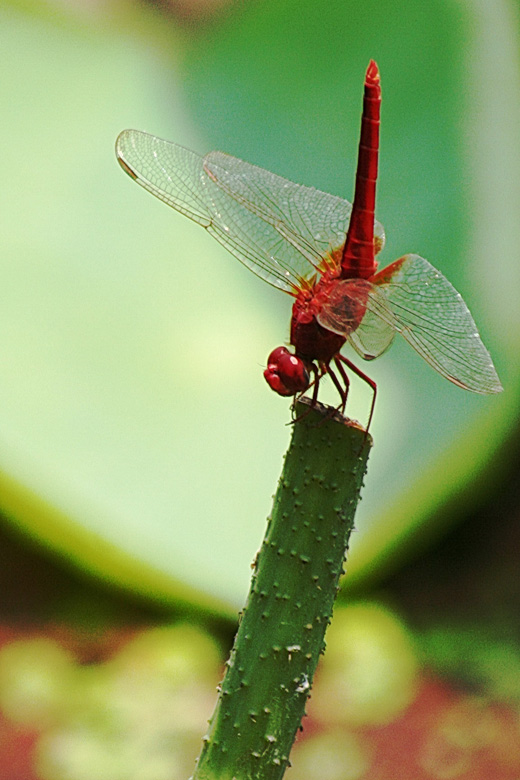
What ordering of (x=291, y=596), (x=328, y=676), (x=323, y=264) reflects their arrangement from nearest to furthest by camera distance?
1. (x=291, y=596)
2. (x=323, y=264)
3. (x=328, y=676)

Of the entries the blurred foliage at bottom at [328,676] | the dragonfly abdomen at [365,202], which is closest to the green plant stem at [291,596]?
the dragonfly abdomen at [365,202]

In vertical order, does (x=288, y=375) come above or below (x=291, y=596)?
above

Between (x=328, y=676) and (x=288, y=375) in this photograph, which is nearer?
(x=288, y=375)

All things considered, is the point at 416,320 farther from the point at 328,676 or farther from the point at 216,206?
the point at 328,676

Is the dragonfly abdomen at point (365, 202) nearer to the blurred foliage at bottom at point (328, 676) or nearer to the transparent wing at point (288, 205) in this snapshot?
the transparent wing at point (288, 205)

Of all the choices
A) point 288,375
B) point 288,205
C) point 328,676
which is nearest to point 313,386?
point 288,375

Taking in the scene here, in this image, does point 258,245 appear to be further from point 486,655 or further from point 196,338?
point 486,655
